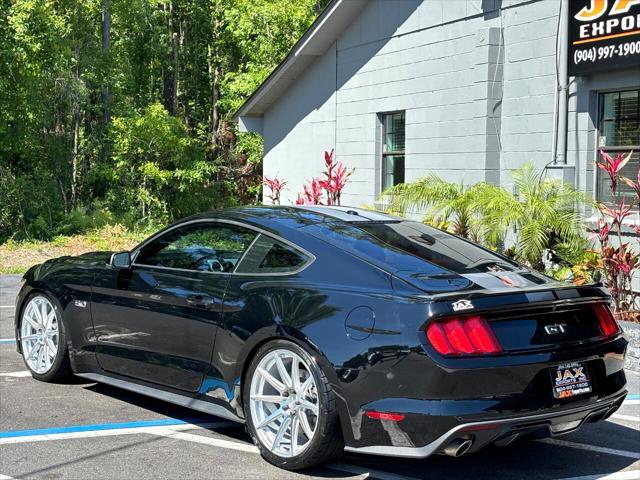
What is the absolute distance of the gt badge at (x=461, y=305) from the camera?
15.0ft

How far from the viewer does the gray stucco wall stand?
40.1 ft

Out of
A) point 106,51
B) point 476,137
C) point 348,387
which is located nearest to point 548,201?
point 476,137

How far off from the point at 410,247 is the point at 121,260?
2283mm

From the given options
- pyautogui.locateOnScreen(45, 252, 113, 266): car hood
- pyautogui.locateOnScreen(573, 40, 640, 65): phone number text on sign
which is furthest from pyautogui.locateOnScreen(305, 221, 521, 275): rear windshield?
pyautogui.locateOnScreen(573, 40, 640, 65): phone number text on sign

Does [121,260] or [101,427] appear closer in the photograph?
[101,427]

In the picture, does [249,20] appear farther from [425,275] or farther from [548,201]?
[425,275]

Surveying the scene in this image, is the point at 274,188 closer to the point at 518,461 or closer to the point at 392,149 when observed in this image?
the point at 392,149

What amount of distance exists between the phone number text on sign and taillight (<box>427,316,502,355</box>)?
282 inches

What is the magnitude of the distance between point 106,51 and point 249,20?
486 centimetres

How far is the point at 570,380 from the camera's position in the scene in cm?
486

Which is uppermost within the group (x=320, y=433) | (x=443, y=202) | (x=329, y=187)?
(x=329, y=187)

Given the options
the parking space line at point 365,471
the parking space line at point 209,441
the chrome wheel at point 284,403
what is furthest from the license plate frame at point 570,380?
the parking space line at point 209,441

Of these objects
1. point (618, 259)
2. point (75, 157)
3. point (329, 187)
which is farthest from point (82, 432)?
point (75, 157)

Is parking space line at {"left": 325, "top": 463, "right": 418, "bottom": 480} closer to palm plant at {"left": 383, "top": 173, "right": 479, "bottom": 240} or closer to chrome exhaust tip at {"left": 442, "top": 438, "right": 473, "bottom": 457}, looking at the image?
chrome exhaust tip at {"left": 442, "top": 438, "right": 473, "bottom": 457}
